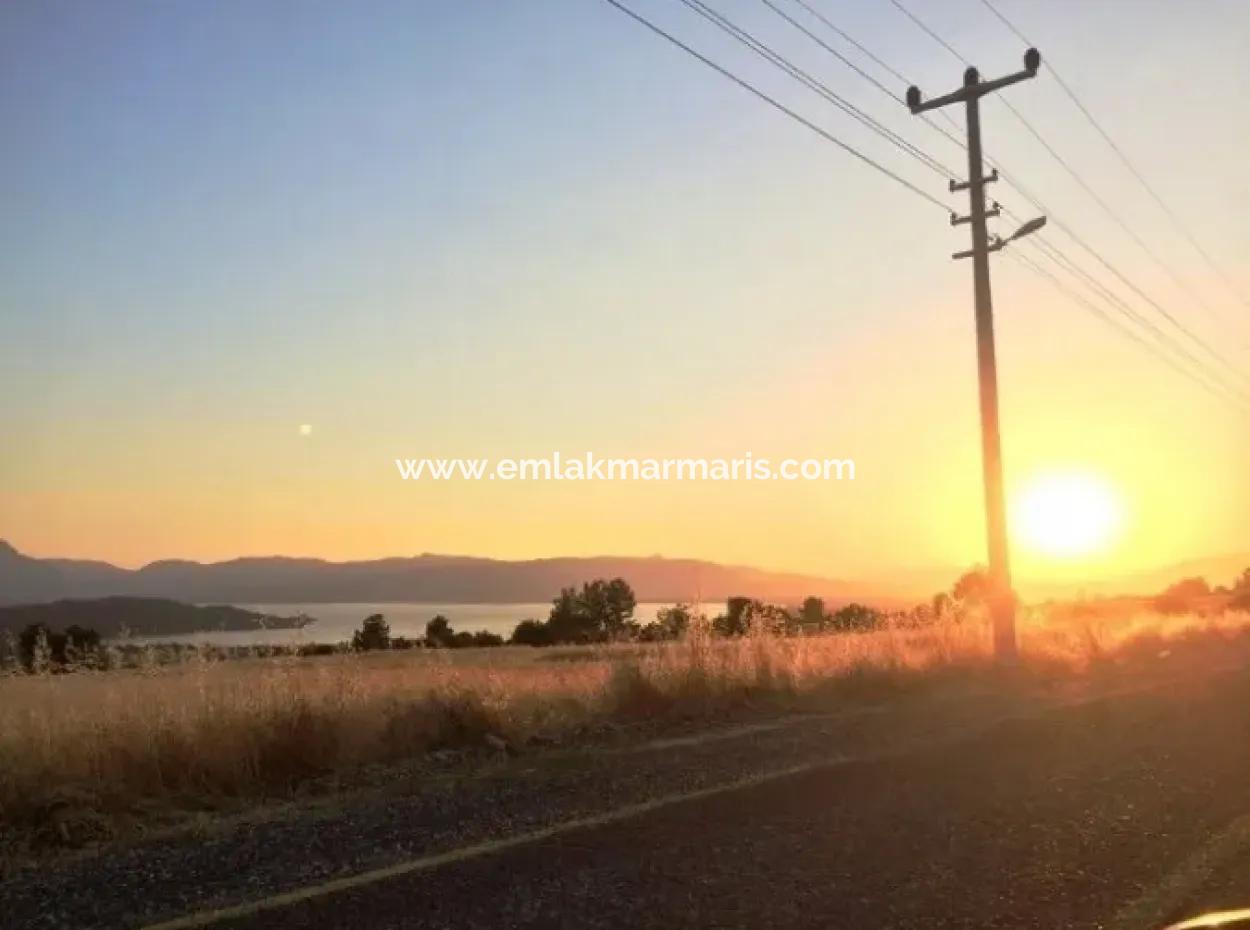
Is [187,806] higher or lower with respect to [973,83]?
lower

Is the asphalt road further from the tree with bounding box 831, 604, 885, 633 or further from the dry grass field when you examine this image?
the tree with bounding box 831, 604, 885, 633

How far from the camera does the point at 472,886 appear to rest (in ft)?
19.8

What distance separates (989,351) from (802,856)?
51.6 feet

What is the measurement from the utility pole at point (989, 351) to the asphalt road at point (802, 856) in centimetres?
983

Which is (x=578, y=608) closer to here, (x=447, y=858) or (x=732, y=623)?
(x=732, y=623)

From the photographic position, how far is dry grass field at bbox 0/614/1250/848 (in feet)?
28.6

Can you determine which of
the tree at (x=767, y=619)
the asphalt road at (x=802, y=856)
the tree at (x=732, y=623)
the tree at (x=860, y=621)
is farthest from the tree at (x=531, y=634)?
the asphalt road at (x=802, y=856)

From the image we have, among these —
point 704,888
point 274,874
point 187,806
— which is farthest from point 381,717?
point 704,888

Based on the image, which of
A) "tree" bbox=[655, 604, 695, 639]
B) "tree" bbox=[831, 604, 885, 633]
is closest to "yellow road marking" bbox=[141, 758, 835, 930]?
"tree" bbox=[655, 604, 695, 639]

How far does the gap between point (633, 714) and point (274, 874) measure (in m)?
7.53

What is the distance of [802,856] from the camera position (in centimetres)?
675

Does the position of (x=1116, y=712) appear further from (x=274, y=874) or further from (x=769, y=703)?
(x=274, y=874)

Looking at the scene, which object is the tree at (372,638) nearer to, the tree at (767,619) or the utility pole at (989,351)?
the tree at (767,619)

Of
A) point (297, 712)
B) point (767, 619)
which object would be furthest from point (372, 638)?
point (297, 712)
